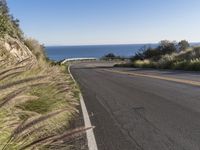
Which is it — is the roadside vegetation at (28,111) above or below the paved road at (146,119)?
above

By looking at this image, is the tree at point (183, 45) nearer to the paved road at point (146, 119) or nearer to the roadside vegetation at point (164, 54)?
the roadside vegetation at point (164, 54)

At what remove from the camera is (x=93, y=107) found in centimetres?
1166

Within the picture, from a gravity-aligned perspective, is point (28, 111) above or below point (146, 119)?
above

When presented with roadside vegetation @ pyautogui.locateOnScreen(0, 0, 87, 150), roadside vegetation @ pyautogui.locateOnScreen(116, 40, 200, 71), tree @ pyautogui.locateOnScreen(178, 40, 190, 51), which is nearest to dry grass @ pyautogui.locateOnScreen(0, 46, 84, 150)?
roadside vegetation @ pyautogui.locateOnScreen(0, 0, 87, 150)

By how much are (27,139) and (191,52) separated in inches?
1659

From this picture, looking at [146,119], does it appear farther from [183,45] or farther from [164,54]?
[183,45]

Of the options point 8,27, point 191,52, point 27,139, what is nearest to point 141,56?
point 191,52

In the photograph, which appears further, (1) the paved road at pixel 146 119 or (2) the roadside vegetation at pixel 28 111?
(1) the paved road at pixel 146 119

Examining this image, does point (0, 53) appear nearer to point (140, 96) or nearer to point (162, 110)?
point (162, 110)

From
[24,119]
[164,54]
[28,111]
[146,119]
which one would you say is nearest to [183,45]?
[164,54]

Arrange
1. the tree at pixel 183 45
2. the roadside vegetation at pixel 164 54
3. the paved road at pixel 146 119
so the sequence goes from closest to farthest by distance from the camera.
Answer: the paved road at pixel 146 119
the roadside vegetation at pixel 164 54
the tree at pixel 183 45

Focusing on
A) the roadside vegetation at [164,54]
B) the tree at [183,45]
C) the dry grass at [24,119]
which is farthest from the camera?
the tree at [183,45]

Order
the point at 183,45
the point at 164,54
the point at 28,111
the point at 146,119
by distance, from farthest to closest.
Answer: the point at 183,45, the point at 164,54, the point at 146,119, the point at 28,111

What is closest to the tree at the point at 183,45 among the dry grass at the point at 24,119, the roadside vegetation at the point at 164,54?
the roadside vegetation at the point at 164,54
